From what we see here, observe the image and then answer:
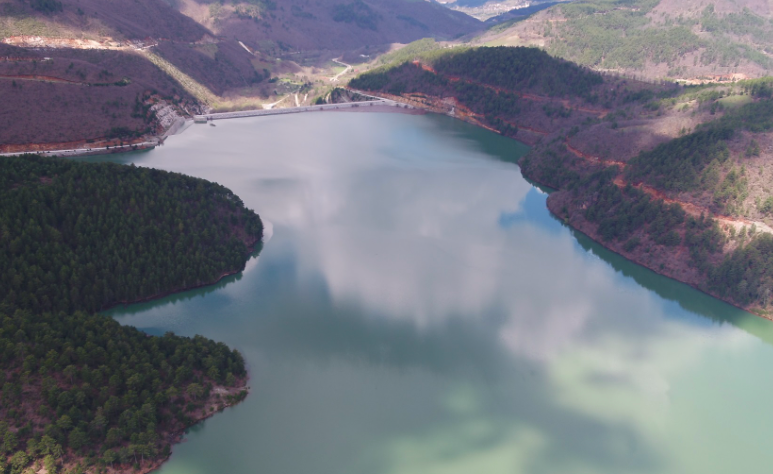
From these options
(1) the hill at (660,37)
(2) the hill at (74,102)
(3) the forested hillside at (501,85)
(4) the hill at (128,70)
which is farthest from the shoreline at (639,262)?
(1) the hill at (660,37)

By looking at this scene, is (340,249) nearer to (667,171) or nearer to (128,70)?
(667,171)

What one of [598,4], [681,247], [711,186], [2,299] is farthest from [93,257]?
[598,4]

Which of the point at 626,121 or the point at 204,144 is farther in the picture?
the point at 204,144

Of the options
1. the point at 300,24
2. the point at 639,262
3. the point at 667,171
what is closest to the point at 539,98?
the point at 667,171

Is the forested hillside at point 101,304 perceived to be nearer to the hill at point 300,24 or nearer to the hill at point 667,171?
the hill at point 667,171

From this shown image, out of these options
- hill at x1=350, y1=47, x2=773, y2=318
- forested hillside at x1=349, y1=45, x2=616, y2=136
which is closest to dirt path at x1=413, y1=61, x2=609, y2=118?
forested hillside at x1=349, y1=45, x2=616, y2=136

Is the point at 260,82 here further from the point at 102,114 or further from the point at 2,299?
the point at 2,299
